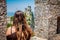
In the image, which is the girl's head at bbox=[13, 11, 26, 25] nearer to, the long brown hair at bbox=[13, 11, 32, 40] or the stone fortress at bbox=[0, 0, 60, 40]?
the long brown hair at bbox=[13, 11, 32, 40]

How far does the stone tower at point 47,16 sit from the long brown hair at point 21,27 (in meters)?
0.62

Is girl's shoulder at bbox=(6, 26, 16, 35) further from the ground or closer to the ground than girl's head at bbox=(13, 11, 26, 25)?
closer to the ground

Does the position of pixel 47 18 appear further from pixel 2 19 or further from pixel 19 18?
pixel 2 19

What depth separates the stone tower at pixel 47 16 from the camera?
4.64 meters

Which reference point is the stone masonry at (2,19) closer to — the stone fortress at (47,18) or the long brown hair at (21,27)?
the long brown hair at (21,27)

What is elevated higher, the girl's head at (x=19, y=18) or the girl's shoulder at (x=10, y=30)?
the girl's head at (x=19, y=18)

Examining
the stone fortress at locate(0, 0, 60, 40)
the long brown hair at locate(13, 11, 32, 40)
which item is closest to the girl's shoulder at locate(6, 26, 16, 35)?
the long brown hair at locate(13, 11, 32, 40)

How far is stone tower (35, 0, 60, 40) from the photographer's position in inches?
183

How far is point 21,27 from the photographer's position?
407 cm

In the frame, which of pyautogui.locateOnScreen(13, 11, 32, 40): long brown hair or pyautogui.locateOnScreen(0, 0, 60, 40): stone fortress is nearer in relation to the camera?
pyautogui.locateOnScreen(13, 11, 32, 40): long brown hair

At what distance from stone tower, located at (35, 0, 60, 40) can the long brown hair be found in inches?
24.4

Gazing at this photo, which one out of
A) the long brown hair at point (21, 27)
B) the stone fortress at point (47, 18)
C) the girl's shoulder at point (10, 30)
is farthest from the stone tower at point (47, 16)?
the girl's shoulder at point (10, 30)

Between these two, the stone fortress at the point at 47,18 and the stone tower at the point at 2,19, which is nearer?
Answer: the stone tower at the point at 2,19

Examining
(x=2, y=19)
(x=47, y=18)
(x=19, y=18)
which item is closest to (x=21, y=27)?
(x=19, y=18)
